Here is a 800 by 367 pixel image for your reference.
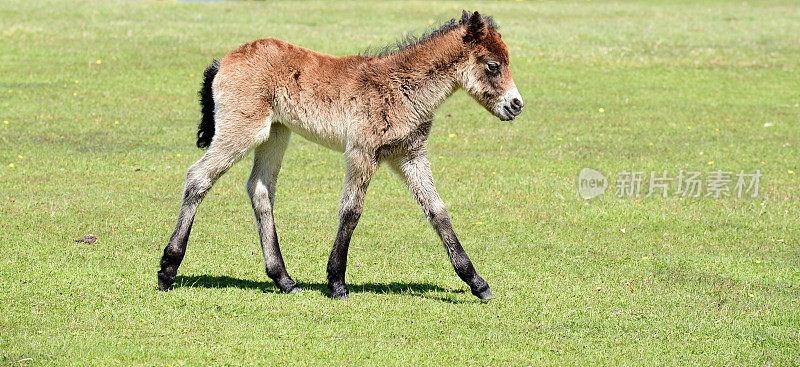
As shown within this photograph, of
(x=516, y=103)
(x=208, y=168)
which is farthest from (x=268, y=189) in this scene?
(x=516, y=103)

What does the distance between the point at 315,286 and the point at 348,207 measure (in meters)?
1.09

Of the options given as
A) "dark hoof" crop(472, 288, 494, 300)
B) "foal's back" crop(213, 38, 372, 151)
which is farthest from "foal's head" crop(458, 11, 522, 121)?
"dark hoof" crop(472, 288, 494, 300)

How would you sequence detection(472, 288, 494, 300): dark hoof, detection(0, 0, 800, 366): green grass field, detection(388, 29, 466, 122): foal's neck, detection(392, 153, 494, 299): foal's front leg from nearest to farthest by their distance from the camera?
detection(0, 0, 800, 366): green grass field → detection(388, 29, 466, 122): foal's neck → detection(392, 153, 494, 299): foal's front leg → detection(472, 288, 494, 300): dark hoof

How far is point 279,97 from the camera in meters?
8.35

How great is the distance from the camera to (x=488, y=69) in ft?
26.7

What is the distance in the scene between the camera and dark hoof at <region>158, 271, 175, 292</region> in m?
8.43

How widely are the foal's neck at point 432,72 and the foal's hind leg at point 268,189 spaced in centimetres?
139

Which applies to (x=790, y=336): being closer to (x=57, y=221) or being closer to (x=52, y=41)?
(x=57, y=221)

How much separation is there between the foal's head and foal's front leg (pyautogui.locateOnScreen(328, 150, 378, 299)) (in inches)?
46.9

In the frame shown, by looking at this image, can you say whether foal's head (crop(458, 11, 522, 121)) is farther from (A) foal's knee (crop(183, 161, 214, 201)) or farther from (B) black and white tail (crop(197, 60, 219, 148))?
(A) foal's knee (crop(183, 161, 214, 201))

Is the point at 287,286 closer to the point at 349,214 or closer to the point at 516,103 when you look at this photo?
the point at 349,214

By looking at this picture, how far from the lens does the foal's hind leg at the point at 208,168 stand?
8234 millimetres

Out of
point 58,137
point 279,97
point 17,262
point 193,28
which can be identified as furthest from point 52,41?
point 279,97

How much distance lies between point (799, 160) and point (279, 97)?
10.9 m
